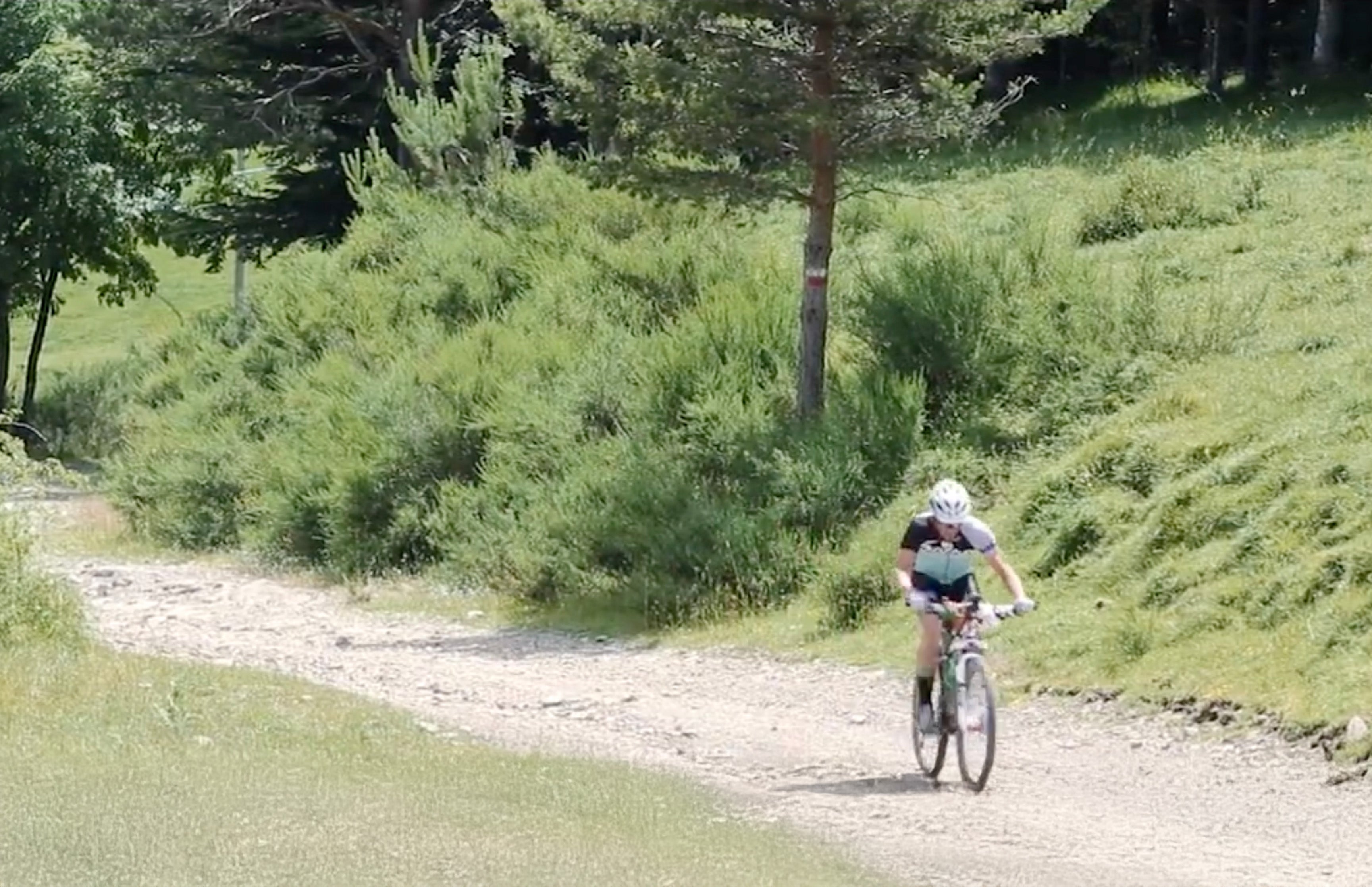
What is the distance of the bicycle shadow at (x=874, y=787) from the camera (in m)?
13.1

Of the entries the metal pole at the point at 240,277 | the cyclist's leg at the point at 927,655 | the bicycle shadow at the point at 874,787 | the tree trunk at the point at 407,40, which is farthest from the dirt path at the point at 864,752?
the tree trunk at the point at 407,40

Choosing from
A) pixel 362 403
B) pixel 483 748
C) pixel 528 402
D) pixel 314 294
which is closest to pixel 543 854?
pixel 483 748

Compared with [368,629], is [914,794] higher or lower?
higher

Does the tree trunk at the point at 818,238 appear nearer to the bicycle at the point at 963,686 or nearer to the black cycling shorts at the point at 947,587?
the black cycling shorts at the point at 947,587

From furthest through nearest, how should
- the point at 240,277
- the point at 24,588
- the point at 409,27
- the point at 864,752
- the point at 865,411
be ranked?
the point at 240,277 < the point at 409,27 < the point at 865,411 < the point at 24,588 < the point at 864,752

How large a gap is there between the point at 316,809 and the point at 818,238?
12.8 metres

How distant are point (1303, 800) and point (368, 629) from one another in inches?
476

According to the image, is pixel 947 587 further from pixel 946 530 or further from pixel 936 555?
pixel 946 530

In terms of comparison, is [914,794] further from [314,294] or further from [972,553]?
[314,294]

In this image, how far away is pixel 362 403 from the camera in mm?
28375

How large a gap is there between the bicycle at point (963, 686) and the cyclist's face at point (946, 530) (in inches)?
14.4

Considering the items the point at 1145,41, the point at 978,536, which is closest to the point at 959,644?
the point at 978,536

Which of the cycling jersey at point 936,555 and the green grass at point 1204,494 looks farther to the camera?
the green grass at point 1204,494

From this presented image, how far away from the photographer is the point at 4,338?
51.7 m
